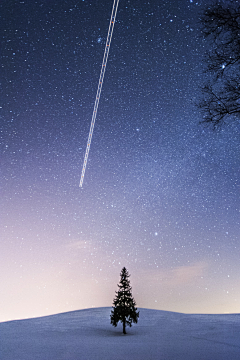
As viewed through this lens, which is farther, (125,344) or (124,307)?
(124,307)

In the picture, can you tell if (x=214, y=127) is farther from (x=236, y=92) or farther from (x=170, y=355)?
(x=170, y=355)

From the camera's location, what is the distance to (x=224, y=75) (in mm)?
4754

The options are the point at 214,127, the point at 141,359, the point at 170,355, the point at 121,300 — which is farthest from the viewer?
the point at 121,300

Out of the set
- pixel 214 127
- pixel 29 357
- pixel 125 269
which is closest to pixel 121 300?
pixel 125 269

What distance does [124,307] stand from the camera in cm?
2453

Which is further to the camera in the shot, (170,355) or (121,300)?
(121,300)

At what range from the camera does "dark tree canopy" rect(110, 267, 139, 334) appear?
2427 centimetres

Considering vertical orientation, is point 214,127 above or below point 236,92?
below

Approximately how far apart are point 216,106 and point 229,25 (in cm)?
140

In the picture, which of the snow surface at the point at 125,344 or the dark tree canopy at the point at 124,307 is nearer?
the snow surface at the point at 125,344

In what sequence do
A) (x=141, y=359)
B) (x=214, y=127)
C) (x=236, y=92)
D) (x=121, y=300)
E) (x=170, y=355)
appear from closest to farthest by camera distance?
(x=236, y=92)
(x=214, y=127)
(x=141, y=359)
(x=170, y=355)
(x=121, y=300)

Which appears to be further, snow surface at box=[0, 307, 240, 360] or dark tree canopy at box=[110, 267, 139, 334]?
dark tree canopy at box=[110, 267, 139, 334]

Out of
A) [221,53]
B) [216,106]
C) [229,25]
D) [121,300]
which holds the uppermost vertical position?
[229,25]

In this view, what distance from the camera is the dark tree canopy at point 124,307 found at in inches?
955
